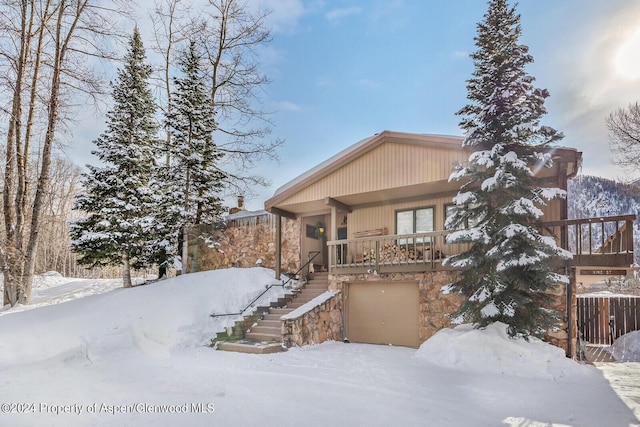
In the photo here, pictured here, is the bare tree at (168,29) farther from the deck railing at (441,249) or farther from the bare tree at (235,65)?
the deck railing at (441,249)

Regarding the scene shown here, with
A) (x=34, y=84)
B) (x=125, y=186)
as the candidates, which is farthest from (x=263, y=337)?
(x=34, y=84)

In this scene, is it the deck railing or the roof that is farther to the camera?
the roof

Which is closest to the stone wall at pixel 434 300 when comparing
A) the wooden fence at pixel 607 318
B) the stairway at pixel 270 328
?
the stairway at pixel 270 328

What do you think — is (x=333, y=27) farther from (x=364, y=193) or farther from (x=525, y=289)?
(x=525, y=289)

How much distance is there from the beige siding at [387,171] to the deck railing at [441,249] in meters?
1.40

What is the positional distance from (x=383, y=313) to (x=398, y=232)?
2469mm

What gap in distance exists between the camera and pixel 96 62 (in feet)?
41.2

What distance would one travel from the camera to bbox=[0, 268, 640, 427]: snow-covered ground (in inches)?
160

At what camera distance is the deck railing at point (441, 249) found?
271 inches

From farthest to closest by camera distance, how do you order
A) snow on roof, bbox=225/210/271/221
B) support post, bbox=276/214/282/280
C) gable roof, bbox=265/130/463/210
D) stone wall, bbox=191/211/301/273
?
snow on roof, bbox=225/210/271/221
stone wall, bbox=191/211/301/273
support post, bbox=276/214/282/280
gable roof, bbox=265/130/463/210

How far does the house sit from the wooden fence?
140 inches

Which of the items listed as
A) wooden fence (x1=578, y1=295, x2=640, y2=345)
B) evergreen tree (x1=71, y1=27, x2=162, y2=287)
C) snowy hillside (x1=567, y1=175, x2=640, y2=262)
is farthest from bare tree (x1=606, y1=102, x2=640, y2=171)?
snowy hillside (x1=567, y1=175, x2=640, y2=262)

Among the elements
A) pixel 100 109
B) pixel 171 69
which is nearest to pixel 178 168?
pixel 100 109

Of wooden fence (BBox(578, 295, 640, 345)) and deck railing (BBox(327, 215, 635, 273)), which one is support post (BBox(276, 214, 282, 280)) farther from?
wooden fence (BBox(578, 295, 640, 345))
